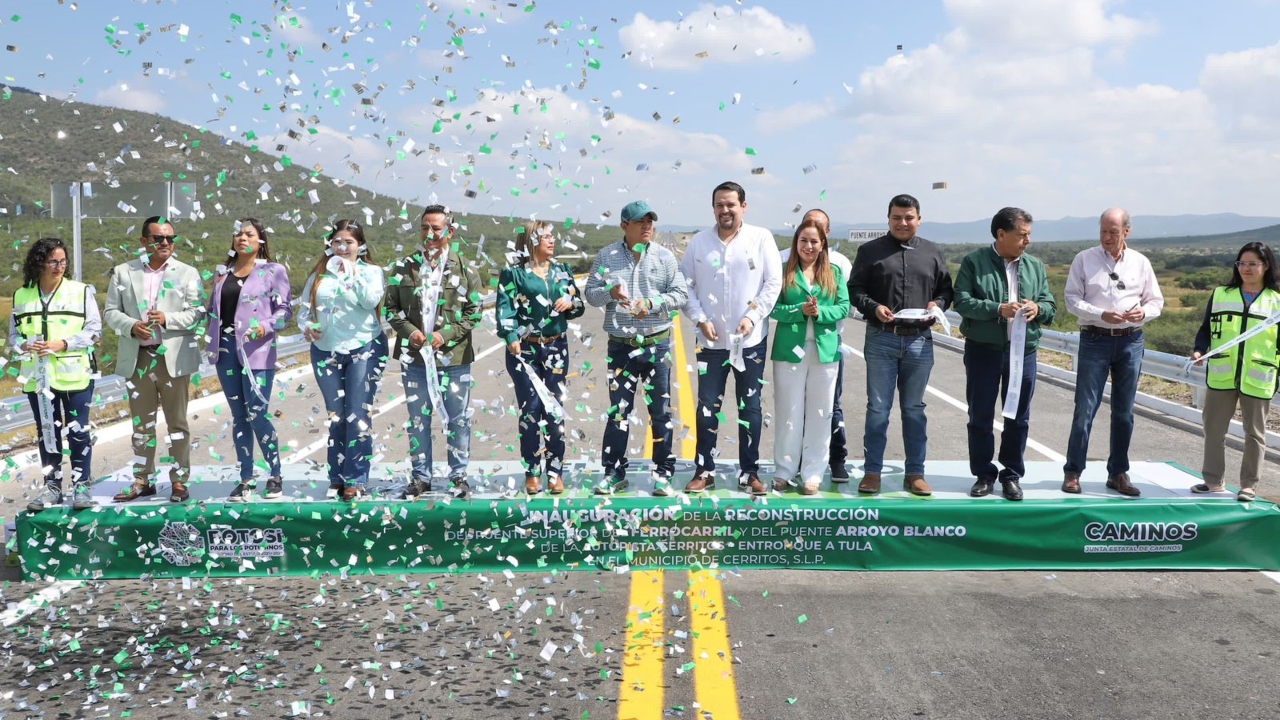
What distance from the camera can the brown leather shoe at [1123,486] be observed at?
242 inches

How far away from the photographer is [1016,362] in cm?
608

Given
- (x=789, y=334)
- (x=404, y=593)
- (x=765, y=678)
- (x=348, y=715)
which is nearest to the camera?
(x=348, y=715)

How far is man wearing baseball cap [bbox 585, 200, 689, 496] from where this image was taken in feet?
19.8

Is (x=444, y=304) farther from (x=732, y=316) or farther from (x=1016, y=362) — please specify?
(x=1016, y=362)

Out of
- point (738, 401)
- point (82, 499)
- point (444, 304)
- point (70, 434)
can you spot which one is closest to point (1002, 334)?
point (738, 401)

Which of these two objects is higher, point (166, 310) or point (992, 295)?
point (992, 295)

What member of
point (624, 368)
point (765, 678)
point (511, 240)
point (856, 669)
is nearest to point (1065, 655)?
point (856, 669)

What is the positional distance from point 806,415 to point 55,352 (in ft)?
16.2

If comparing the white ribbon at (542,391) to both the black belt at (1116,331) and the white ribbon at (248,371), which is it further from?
the black belt at (1116,331)

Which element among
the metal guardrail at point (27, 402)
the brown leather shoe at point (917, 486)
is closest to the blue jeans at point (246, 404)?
the metal guardrail at point (27, 402)

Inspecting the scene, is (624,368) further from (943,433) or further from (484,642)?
(943,433)

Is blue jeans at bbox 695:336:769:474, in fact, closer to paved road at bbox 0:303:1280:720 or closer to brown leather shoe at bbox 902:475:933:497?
paved road at bbox 0:303:1280:720

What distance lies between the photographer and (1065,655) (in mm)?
4488

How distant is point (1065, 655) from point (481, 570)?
3.27 meters
